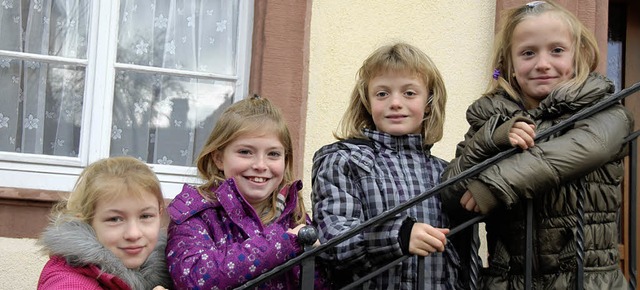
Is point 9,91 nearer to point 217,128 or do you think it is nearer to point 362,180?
point 217,128

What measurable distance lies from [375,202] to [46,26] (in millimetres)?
2505

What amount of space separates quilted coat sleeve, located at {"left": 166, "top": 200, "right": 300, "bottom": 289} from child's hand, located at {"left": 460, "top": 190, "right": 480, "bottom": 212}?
1.86 feet

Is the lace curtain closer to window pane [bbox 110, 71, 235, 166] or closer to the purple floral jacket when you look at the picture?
window pane [bbox 110, 71, 235, 166]

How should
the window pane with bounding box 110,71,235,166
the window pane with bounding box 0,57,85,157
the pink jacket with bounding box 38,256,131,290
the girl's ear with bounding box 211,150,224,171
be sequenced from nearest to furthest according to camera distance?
the pink jacket with bounding box 38,256,131,290
the girl's ear with bounding box 211,150,224,171
the window pane with bounding box 0,57,85,157
the window pane with bounding box 110,71,235,166

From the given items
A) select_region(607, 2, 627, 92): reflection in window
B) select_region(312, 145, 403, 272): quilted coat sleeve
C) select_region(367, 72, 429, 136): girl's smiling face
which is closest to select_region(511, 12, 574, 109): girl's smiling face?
select_region(367, 72, 429, 136): girl's smiling face

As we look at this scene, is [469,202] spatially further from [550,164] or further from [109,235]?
[109,235]

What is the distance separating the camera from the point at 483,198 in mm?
2531

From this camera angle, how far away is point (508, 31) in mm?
2951

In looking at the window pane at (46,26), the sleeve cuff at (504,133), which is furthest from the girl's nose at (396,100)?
the window pane at (46,26)

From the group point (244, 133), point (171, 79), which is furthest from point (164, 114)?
point (244, 133)

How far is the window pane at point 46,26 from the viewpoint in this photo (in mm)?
4359

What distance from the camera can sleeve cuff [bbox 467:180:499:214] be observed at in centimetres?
253

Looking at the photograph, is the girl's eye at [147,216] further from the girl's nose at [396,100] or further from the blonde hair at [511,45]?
the blonde hair at [511,45]

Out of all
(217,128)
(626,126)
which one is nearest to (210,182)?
(217,128)
